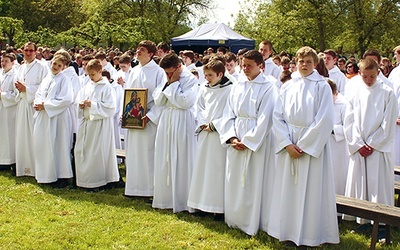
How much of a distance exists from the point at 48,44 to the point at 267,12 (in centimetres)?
1818

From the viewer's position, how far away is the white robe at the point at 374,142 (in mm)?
6035

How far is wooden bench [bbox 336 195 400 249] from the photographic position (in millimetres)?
5219

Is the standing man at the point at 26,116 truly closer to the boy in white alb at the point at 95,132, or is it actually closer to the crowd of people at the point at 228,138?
the crowd of people at the point at 228,138

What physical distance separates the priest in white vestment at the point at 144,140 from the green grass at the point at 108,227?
276mm

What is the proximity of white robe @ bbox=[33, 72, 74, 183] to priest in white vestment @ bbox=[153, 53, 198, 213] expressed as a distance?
2066 millimetres

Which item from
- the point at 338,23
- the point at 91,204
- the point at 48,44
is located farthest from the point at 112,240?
the point at 338,23

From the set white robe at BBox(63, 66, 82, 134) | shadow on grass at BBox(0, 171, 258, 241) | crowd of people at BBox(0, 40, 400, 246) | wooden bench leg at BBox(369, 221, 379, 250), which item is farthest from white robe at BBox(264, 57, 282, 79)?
wooden bench leg at BBox(369, 221, 379, 250)

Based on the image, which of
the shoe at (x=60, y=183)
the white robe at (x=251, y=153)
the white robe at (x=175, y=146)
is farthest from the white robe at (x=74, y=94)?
the white robe at (x=251, y=153)

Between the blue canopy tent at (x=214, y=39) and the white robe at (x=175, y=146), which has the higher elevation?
the blue canopy tent at (x=214, y=39)

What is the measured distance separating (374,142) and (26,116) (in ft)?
20.6

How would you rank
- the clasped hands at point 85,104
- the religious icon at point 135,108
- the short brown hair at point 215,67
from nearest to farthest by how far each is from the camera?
the short brown hair at point 215,67, the religious icon at point 135,108, the clasped hands at point 85,104

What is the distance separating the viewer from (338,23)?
3547cm

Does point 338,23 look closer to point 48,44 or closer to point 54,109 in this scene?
point 48,44

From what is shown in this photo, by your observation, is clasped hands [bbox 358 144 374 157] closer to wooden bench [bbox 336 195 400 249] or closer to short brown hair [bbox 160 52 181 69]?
wooden bench [bbox 336 195 400 249]
